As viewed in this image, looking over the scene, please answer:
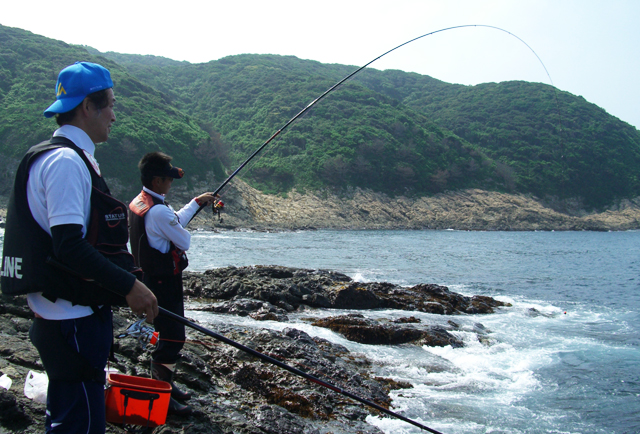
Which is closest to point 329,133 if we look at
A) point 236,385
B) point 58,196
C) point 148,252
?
point 236,385

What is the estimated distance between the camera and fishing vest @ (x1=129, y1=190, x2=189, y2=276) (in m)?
3.39

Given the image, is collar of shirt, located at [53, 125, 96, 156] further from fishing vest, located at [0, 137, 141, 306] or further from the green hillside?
the green hillside

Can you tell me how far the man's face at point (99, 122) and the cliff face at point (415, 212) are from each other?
42092mm

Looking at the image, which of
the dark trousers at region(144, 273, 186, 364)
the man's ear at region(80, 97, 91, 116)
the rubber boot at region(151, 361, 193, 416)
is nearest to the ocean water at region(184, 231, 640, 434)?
the rubber boot at region(151, 361, 193, 416)

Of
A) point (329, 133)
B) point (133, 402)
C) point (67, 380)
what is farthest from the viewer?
point (329, 133)

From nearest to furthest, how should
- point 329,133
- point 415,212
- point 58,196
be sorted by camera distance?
point 58,196
point 415,212
point 329,133

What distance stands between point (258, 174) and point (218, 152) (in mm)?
6954

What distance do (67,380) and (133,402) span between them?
0.72 metres

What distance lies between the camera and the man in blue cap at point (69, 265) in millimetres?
1859

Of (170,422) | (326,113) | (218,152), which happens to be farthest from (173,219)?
(326,113)

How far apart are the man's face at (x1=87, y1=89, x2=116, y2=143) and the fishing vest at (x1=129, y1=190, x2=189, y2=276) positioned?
3.96 ft

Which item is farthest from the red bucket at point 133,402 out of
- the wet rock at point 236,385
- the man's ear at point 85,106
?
the man's ear at point 85,106

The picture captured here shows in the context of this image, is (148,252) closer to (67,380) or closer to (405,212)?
(67,380)

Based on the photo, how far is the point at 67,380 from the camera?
6.41ft
